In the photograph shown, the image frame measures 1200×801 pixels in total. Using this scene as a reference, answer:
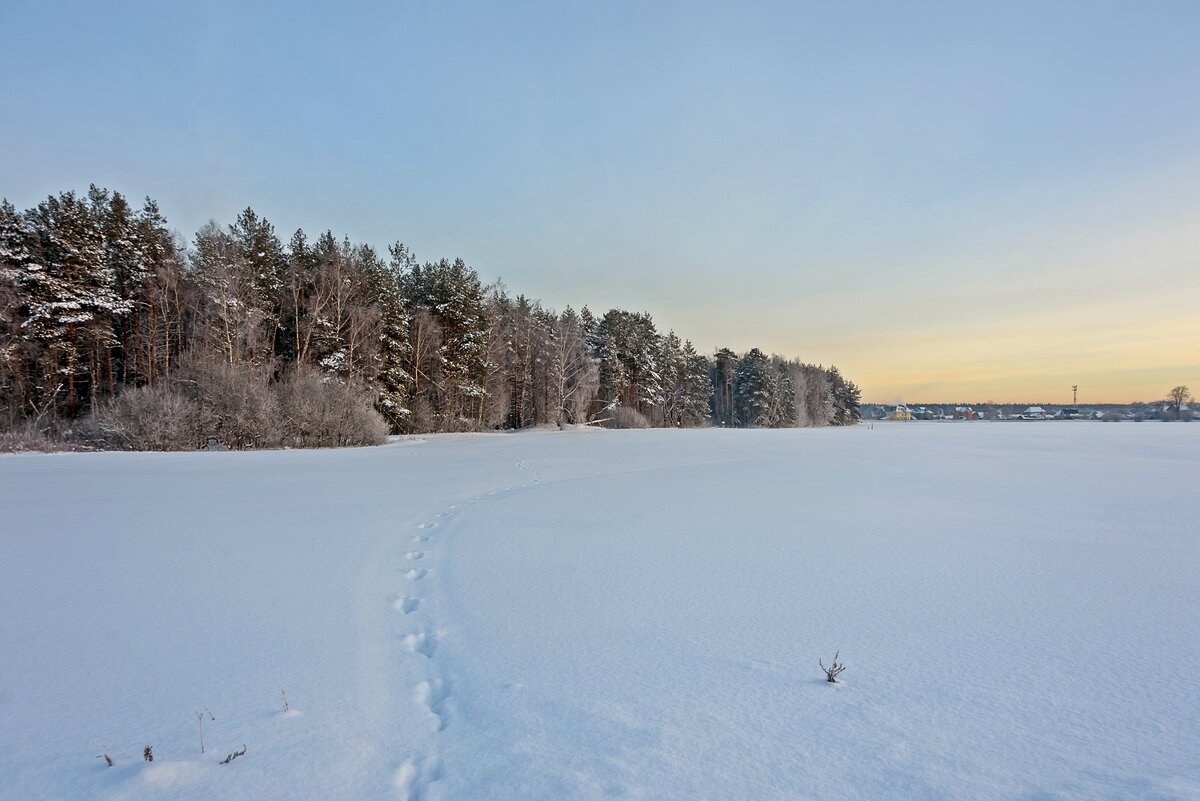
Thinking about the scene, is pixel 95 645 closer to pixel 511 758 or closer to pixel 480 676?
pixel 480 676

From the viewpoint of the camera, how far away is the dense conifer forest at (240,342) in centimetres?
1948

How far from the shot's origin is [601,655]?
3010 millimetres

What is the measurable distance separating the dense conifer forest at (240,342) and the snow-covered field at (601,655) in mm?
13967

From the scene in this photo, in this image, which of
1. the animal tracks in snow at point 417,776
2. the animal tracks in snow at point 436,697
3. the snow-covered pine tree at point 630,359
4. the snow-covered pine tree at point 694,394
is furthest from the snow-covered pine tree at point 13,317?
the snow-covered pine tree at point 694,394

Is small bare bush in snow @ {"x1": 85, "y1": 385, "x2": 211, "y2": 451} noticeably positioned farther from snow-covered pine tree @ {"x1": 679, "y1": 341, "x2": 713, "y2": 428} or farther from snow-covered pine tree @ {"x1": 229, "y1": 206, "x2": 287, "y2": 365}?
snow-covered pine tree @ {"x1": 679, "y1": 341, "x2": 713, "y2": 428}

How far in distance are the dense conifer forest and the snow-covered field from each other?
45.8ft

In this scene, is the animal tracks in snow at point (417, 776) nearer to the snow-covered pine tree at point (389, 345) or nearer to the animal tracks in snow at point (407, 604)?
the animal tracks in snow at point (407, 604)

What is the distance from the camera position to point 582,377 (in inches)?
1513

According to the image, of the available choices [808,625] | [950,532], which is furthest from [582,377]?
[808,625]

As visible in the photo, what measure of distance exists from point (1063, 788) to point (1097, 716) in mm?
672

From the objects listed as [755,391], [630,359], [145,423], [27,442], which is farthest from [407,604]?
[755,391]

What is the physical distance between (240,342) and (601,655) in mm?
26467

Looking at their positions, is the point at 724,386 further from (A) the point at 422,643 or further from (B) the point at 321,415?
(A) the point at 422,643

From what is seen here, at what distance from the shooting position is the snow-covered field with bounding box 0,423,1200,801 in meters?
2.01
